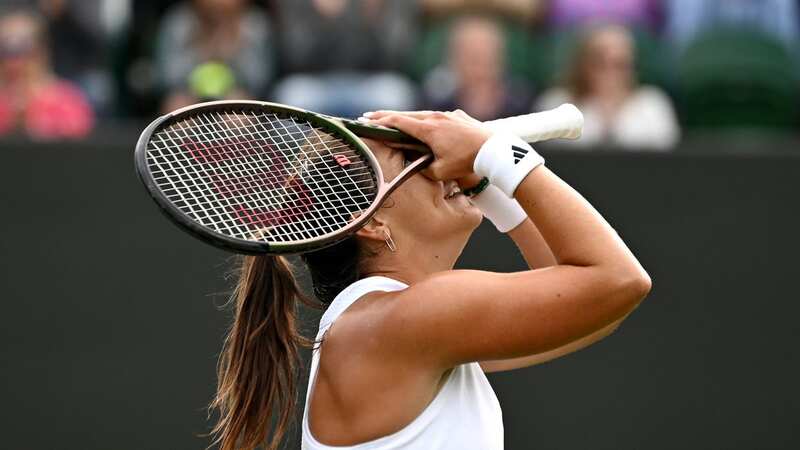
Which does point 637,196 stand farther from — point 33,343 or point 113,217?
point 33,343

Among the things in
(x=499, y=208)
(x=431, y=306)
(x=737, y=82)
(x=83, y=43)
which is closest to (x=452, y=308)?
(x=431, y=306)

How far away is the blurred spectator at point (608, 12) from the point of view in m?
6.34

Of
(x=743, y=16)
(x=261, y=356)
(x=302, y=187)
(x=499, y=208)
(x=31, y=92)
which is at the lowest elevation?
(x=31, y=92)

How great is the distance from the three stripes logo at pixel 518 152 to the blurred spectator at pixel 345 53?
3.49 metres

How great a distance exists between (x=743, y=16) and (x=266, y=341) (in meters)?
4.36

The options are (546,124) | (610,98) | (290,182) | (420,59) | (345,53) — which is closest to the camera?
(290,182)

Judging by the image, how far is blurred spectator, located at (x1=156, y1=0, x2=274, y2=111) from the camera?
580 centimetres

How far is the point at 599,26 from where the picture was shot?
6016 mm

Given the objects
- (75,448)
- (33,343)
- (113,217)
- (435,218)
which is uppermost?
(435,218)

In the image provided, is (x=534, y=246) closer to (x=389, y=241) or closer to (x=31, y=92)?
(x=389, y=241)

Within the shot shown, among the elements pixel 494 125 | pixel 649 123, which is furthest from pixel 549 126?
pixel 649 123

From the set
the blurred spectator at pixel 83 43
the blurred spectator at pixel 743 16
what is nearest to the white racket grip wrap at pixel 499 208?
the blurred spectator at pixel 83 43

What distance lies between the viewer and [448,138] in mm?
2377

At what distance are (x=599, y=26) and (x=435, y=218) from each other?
3741 millimetres
